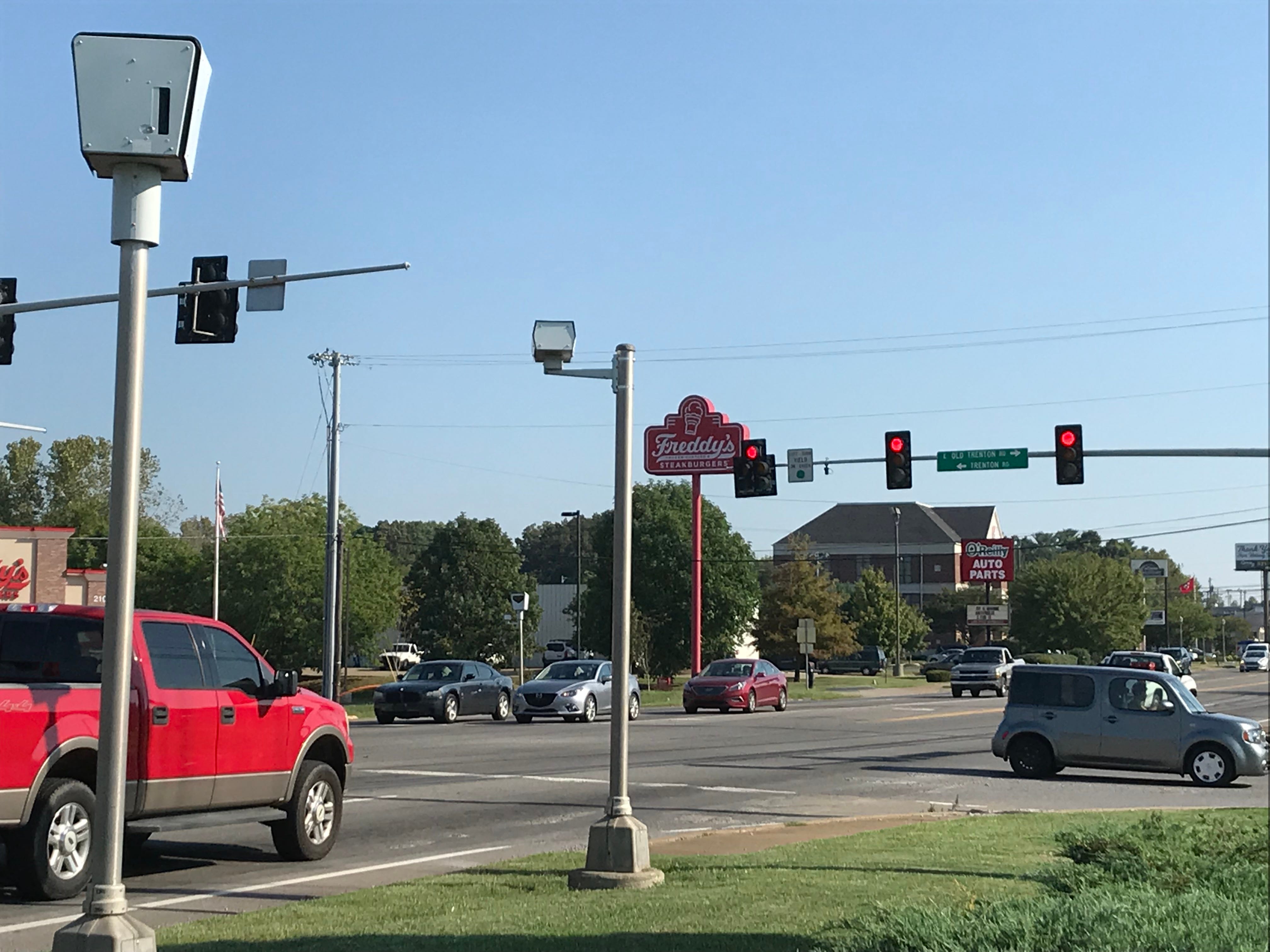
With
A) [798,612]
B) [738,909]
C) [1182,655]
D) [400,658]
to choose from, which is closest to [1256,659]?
[1182,655]

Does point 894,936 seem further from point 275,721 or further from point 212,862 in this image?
point 212,862

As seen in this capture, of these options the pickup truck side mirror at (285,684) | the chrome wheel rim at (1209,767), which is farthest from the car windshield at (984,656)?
the pickup truck side mirror at (285,684)

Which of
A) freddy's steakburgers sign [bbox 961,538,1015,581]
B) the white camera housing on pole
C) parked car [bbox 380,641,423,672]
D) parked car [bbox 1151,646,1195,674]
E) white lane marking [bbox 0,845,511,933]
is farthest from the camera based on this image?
freddy's steakburgers sign [bbox 961,538,1015,581]

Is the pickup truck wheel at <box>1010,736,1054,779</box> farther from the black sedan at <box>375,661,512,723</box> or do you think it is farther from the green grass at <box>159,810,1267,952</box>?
the black sedan at <box>375,661,512,723</box>

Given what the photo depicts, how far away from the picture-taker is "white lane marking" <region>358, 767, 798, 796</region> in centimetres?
1866

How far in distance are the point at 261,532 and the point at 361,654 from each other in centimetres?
1101

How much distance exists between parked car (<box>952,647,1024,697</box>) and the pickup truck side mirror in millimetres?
46263

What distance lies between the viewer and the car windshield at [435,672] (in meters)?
34.6

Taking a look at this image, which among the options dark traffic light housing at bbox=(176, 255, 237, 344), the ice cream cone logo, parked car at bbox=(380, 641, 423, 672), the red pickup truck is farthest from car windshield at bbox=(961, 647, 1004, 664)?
the red pickup truck

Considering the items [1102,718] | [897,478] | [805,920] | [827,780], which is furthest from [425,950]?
[897,478]

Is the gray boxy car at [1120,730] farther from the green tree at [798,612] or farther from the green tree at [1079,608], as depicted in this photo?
the green tree at [1079,608]

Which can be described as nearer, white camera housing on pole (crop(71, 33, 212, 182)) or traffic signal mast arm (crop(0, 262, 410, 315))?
white camera housing on pole (crop(71, 33, 212, 182))

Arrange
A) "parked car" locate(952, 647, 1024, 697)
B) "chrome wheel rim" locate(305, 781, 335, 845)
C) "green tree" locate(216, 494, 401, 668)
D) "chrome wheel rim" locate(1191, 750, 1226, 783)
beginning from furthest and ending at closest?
"green tree" locate(216, 494, 401, 668) → "parked car" locate(952, 647, 1024, 697) → "chrome wheel rim" locate(1191, 750, 1226, 783) → "chrome wheel rim" locate(305, 781, 335, 845)

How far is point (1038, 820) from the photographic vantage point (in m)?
14.7
